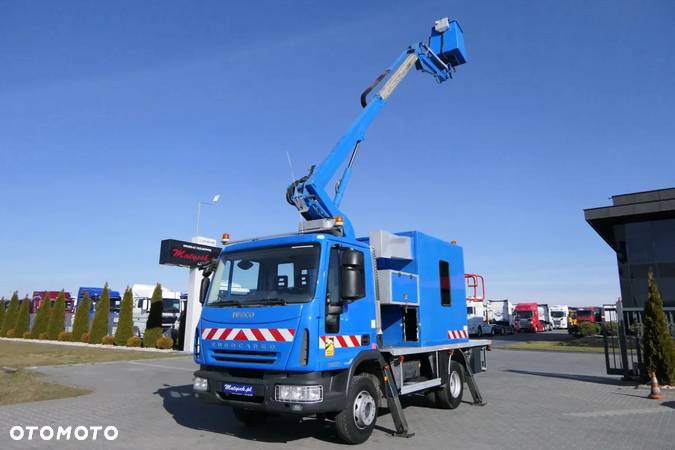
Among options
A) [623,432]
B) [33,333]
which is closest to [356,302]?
[623,432]

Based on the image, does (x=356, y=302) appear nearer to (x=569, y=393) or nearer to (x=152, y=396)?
(x=152, y=396)

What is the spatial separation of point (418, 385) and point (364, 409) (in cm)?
174

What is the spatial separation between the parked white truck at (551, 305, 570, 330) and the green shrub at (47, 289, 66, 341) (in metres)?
51.8

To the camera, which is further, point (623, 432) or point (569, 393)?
point (569, 393)

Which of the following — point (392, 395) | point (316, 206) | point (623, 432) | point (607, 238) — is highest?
point (607, 238)

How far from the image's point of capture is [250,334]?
6.19 m

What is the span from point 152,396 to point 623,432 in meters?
9.02

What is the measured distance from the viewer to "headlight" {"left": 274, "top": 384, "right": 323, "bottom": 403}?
5.73m

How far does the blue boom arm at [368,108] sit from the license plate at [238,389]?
306 centimetres

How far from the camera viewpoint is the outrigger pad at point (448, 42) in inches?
489

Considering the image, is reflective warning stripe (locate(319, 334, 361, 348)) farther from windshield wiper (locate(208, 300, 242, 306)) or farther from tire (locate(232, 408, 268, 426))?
tire (locate(232, 408, 268, 426))

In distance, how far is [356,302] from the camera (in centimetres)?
673

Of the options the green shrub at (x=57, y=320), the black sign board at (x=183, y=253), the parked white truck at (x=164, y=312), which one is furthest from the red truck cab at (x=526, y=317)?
the green shrub at (x=57, y=320)

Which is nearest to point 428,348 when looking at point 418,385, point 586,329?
point 418,385
